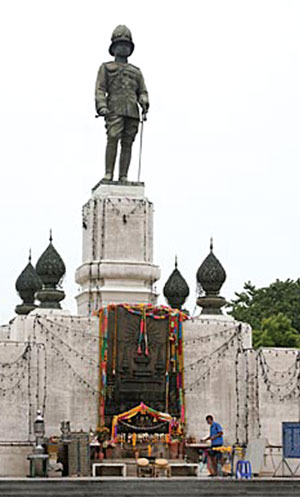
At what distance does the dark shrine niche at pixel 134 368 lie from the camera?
2745 cm

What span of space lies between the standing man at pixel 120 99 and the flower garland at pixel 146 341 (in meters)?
4.09

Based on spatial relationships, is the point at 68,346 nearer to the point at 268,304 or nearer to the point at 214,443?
the point at 214,443

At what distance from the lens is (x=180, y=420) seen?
91.4 ft

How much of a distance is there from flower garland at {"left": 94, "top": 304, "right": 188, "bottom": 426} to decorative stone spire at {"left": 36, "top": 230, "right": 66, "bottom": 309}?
45.7 inches

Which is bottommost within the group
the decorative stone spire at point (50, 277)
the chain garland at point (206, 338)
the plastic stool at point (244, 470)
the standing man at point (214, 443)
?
the plastic stool at point (244, 470)

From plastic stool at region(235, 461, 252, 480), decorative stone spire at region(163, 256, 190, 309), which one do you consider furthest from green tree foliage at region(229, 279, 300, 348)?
plastic stool at region(235, 461, 252, 480)

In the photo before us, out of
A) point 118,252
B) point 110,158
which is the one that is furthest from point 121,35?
point 118,252

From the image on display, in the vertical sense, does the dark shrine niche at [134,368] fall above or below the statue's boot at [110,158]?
below

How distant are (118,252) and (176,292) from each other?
9.38 feet

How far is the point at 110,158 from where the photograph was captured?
98.2 ft

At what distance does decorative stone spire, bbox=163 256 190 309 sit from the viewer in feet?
103

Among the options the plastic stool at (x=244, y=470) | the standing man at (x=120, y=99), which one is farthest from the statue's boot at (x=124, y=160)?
the plastic stool at (x=244, y=470)

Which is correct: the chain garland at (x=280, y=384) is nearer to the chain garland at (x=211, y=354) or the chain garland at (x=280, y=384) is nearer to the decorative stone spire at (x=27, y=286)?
the chain garland at (x=211, y=354)

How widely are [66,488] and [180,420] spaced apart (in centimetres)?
812
